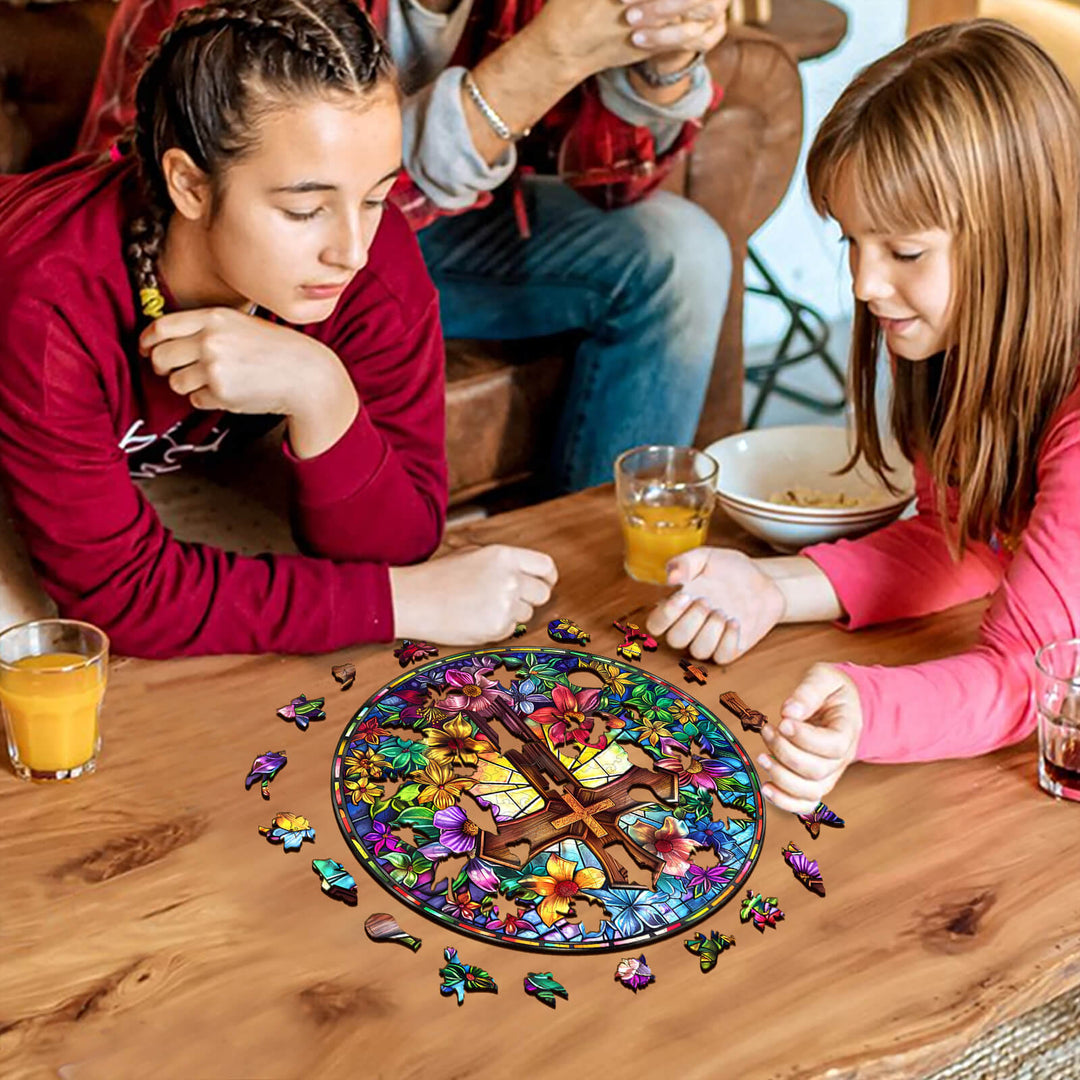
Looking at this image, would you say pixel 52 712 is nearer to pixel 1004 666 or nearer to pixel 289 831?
pixel 289 831

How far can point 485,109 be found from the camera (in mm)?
1652

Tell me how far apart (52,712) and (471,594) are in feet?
1.27

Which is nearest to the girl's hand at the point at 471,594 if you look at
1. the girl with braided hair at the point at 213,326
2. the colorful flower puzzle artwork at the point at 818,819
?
the girl with braided hair at the point at 213,326

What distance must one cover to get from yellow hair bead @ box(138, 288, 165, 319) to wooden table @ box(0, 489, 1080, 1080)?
1.19 feet

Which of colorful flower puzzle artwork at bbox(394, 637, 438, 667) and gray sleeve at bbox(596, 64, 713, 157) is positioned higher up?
gray sleeve at bbox(596, 64, 713, 157)

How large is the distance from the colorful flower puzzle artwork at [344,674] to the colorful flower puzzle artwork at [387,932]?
0.97 feet

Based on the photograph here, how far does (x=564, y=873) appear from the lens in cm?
103

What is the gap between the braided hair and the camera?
1.21 metres

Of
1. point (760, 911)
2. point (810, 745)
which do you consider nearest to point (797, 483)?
point (810, 745)

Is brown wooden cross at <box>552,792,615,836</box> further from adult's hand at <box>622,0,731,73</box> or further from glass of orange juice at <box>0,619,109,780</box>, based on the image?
adult's hand at <box>622,0,731,73</box>

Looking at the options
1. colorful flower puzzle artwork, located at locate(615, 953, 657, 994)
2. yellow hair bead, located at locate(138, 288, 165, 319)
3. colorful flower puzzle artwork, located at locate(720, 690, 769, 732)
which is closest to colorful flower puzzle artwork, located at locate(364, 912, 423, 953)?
colorful flower puzzle artwork, located at locate(615, 953, 657, 994)

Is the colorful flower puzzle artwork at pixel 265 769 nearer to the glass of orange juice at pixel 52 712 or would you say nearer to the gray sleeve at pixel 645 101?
the glass of orange juice at pixel 52 712

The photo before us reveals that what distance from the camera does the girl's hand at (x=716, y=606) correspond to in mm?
1290

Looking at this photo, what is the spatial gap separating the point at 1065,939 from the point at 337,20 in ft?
3.02
